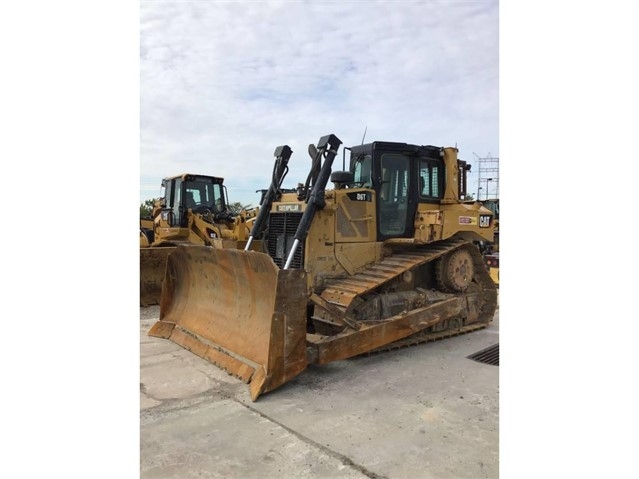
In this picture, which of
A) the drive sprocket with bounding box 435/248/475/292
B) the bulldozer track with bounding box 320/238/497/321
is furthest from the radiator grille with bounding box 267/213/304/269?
the drive sprocket with bounding box 435/248/475/292

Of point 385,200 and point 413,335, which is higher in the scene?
point 385,200

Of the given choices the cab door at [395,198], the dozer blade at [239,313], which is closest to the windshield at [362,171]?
the cab door at [395,198]

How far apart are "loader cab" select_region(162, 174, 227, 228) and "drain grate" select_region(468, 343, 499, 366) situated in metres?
8.13

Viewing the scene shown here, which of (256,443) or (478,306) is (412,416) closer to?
(256,443)

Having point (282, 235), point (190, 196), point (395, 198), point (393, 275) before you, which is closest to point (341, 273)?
point (393, 275)

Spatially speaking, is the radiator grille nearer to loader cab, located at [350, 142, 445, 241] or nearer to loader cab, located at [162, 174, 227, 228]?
loader cab, located at [350, 142, 445, 241]

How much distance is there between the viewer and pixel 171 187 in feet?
40.2

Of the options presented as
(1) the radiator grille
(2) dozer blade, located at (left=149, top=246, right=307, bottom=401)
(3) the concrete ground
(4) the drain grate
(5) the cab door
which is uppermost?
(5) the cab door

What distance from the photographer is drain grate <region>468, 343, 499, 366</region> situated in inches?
211

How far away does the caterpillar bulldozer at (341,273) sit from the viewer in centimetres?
462

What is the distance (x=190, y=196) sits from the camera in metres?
11.9

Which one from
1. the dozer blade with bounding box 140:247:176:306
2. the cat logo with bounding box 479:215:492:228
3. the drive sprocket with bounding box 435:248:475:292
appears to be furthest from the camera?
the dozer blade with bounding box 140:247:176:306
